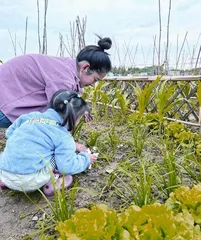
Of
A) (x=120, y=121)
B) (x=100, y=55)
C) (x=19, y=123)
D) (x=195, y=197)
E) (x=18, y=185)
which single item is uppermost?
(x=100, y=55)

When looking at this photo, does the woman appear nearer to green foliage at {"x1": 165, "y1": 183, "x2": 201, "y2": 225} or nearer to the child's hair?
the child's hair

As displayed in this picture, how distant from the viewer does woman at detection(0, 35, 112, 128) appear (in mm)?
1895

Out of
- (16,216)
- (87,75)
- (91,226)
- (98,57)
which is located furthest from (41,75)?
(91,226)

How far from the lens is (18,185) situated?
146 cm

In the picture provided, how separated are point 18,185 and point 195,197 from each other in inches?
35.2

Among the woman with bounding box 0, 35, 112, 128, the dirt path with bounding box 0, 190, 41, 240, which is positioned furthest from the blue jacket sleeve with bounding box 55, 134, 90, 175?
the woman with bounding box 0, 35, 112, 128

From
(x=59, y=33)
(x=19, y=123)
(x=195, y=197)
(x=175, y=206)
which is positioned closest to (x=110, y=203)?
(x=175, y=206)

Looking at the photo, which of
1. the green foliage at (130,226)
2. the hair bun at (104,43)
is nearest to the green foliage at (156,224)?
the green foliage at (130,226)

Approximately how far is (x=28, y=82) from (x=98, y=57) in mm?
547

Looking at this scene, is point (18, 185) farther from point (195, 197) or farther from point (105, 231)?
point (195, 197)

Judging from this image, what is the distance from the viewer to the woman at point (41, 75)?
1895mm

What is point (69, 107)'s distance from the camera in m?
1.43

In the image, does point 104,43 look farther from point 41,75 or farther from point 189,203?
point 189,203

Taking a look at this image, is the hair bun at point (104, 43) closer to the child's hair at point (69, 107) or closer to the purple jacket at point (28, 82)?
the purple jacket at point (28, 82)
